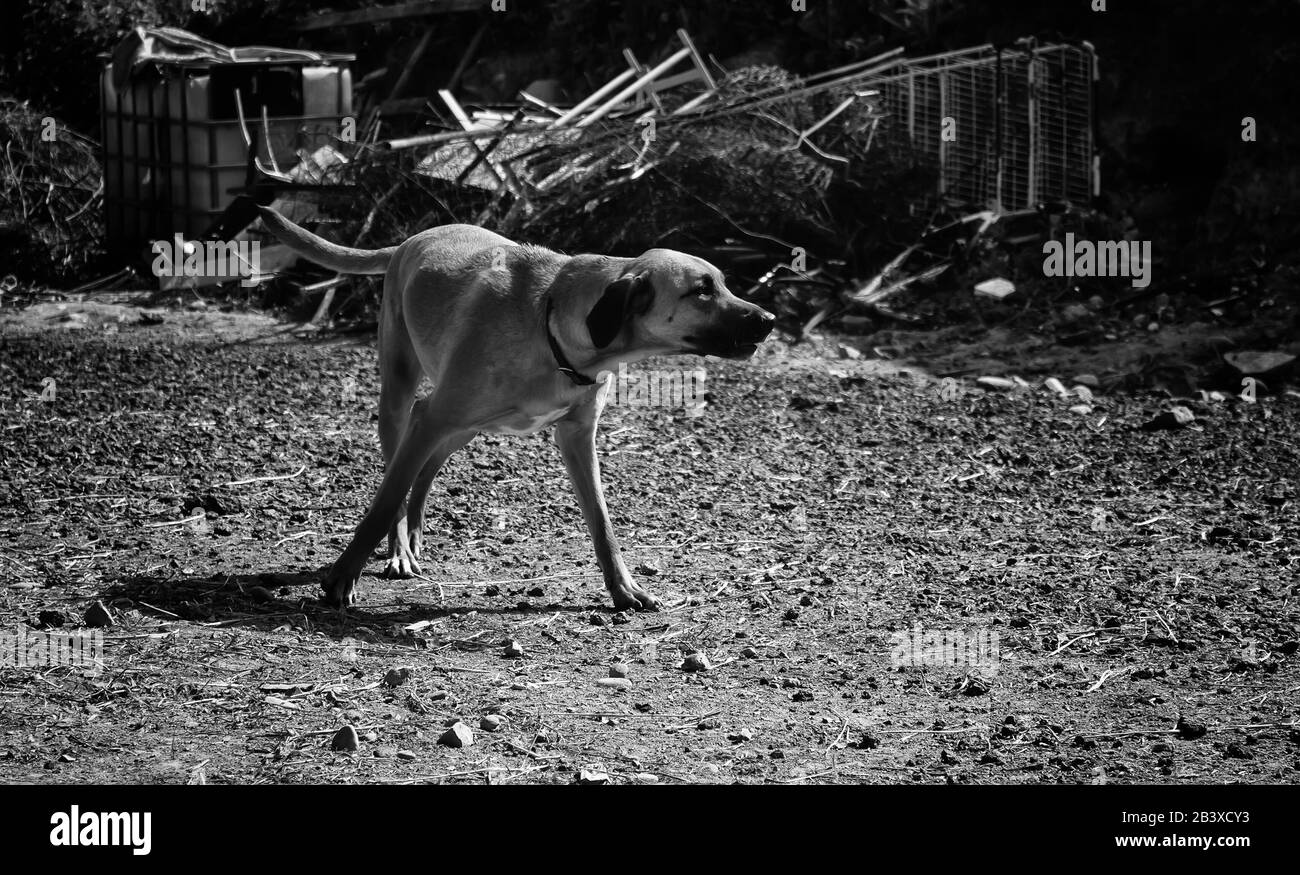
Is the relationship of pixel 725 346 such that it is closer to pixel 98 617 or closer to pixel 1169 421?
pixel 98 617

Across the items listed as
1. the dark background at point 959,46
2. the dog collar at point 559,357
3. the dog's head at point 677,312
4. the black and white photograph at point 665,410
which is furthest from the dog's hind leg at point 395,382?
the dark background at point 959,46

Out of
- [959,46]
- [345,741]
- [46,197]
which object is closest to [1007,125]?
[959,46]

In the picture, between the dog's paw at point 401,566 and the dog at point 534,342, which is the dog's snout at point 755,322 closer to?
the dog at point 534,342

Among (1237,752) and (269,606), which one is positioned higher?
(269,606)

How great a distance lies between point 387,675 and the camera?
4777 millimetres

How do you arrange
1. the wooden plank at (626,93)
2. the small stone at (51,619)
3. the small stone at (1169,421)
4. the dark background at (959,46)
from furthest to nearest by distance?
the dark background at (959,46) → the wooden plank at (626,93) → the small stone at (1169,421) → the small stone at (51,619)

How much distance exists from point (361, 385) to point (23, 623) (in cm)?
444

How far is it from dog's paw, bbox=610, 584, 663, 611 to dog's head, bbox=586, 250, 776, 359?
1.00 m

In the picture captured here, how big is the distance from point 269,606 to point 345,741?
1.56m

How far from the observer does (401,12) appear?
18.2 metres

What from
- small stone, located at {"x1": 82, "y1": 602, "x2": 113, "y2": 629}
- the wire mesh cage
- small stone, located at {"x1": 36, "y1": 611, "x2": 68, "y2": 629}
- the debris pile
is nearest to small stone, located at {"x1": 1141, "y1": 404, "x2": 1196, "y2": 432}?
the wire mesh cage

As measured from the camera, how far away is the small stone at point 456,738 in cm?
423

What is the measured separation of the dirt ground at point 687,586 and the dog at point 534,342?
32 cm

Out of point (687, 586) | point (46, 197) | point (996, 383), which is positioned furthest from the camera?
point (46, 197)
